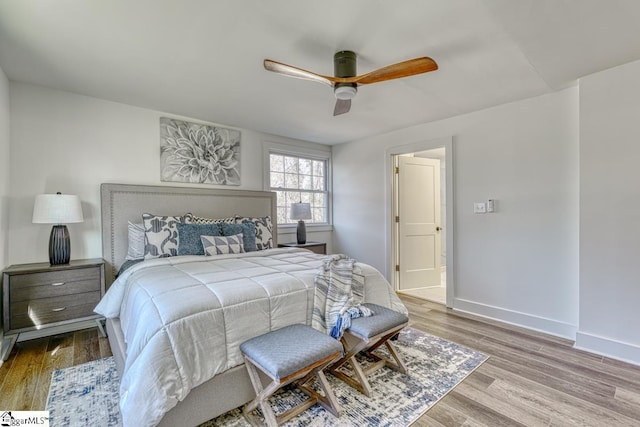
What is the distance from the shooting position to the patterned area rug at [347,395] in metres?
1.69

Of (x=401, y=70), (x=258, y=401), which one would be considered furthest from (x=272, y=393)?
(x=401, y=70)

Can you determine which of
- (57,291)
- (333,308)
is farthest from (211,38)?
(57,291)

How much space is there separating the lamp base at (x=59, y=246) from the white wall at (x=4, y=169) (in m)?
0.32

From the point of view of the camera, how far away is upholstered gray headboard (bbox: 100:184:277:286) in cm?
315

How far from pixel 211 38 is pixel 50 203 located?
2.08 metres

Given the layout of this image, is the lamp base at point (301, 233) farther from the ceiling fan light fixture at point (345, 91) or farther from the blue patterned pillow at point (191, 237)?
the ceiling fan light fixture at point (345, 91)

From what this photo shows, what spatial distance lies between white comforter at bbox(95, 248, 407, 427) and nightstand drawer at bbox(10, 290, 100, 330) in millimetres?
355

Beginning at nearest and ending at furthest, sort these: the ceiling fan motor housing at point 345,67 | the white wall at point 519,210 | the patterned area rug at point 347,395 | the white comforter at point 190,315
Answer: the white comforter at point 190,315, the patterned area rug at point 347,395, the ceiling fan motor housing at point 345,67, the white wall at point 519,210

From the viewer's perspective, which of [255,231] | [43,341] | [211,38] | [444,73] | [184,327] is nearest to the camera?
[184,327]

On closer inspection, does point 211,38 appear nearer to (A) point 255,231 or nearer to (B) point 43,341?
(A) point 255,231

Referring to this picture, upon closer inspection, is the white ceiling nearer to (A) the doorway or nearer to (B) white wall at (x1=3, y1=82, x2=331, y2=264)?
(B) white wall at (x1=3, y1=82, x2=331, y2=264)

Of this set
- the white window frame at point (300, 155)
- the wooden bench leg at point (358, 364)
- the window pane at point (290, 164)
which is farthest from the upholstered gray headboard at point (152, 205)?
the wooden bench leg at point (358, 364)

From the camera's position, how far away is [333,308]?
207cm

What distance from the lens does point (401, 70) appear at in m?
1.97
